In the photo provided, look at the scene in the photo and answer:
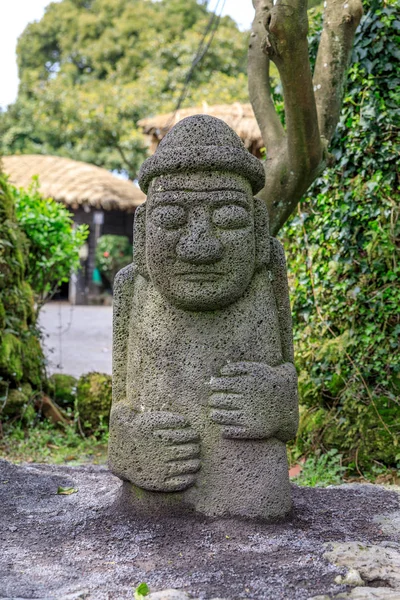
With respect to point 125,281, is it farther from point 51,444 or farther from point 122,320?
point 51,444

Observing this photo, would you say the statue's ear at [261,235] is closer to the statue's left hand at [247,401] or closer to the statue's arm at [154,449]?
the statue's left hand at [247,401]

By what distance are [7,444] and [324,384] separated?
2487 mm

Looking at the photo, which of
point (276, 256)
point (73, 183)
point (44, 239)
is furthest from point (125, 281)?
point (73, 183)

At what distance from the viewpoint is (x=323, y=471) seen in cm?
433

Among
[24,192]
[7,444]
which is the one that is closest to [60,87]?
[24,192]

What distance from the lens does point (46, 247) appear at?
6.17 meters

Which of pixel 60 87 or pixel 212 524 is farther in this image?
pixel 60 87

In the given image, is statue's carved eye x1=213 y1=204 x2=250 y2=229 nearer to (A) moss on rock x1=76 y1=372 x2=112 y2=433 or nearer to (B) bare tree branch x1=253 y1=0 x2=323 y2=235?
(B) bare tree branch x1=253 y1=0 x2=323 y2=235

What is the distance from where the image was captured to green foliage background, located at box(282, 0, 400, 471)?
438 centimetres

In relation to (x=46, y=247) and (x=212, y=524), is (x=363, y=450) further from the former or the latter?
(x=46, y=247)

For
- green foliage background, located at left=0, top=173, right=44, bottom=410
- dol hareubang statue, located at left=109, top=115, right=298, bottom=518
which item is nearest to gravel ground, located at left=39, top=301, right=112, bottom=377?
green foliage background, located at left=0, top=173, right=44, bottom=410

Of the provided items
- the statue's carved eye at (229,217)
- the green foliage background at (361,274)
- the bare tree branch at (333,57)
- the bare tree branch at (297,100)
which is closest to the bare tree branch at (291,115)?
the bare tree branch at (297,100)

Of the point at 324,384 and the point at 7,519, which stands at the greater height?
the point at 324,384

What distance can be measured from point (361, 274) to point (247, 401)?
7.28 ft
